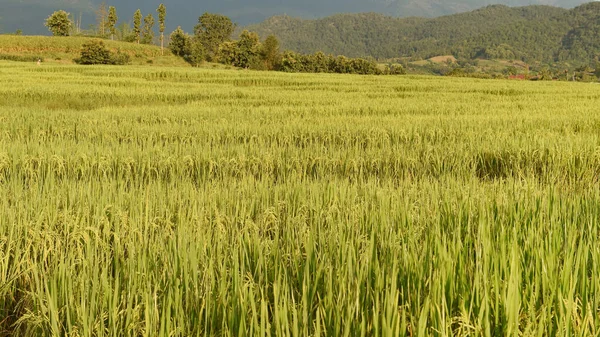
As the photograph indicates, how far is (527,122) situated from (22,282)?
809 cm

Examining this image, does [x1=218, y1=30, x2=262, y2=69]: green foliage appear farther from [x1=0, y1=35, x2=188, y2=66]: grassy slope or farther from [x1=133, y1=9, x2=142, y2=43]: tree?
[x1=133, y1=9, x2=142, y2=43]: tree

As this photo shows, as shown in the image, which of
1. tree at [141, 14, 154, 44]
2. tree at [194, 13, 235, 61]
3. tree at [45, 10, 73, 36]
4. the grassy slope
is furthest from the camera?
tree at [194, 13, 235, 61]

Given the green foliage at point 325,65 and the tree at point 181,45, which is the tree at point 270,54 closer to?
the green foliage at point 325,65

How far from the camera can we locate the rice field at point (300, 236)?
1415mm

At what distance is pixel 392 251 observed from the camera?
1853 millimetres

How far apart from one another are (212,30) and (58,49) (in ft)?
150

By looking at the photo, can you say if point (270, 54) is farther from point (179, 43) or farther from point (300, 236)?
point (300, 236)

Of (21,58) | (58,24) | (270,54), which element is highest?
(58,24)

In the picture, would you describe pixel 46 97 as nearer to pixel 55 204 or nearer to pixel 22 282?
pixel 55 204

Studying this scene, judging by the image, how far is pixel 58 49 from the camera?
66.2 meters

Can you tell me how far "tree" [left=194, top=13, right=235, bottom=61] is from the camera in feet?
345

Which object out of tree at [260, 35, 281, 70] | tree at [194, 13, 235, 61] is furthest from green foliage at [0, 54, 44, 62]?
tree at [194, 13, 235, 61]

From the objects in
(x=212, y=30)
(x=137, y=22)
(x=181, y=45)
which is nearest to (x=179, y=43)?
(x=181, y=45)

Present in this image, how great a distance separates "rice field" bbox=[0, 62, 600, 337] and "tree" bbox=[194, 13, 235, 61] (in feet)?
334
